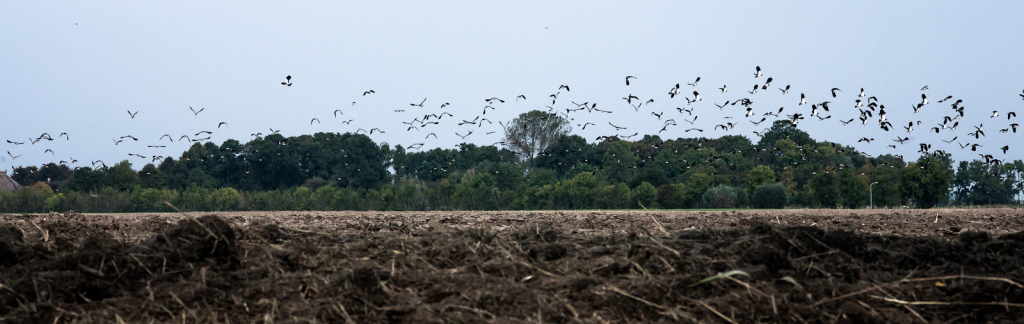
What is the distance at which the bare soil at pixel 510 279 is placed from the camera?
6.65 m

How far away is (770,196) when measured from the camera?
3159 inches

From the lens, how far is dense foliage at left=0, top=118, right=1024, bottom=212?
266ft

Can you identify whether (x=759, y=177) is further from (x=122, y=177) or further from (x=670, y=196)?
(x=122, y=177)

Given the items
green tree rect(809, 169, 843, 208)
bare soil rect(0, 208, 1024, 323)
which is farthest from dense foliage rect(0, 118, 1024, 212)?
bare soil rect(0, 208, 1024, 323)

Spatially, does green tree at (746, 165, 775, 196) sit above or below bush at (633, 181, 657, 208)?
above

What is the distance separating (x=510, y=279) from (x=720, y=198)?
7781cm

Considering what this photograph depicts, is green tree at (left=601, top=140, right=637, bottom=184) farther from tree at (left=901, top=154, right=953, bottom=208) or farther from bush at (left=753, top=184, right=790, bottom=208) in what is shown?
tree at (left=901, top=154, right=953, bottom=208)

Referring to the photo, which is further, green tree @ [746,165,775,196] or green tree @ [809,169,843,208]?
green tree @ [746,165,775,196]

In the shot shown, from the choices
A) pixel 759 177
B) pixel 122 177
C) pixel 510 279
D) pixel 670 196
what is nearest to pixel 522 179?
pixel 670 196

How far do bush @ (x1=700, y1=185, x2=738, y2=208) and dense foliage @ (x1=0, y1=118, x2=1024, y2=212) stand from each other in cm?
17

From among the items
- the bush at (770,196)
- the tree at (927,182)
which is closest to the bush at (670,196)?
the bush at (770,196)

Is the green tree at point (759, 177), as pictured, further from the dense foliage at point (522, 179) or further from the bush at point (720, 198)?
the bush at point (720, 198)

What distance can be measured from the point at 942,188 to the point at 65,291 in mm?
90979

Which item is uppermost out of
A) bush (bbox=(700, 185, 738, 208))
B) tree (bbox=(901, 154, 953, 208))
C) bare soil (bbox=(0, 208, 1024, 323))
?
tree (bbox=(901, 154, 953, 208))
